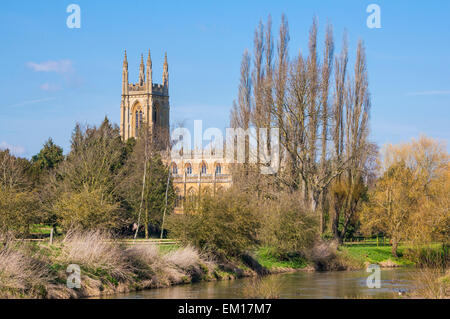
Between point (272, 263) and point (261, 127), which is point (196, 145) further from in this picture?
point (272, 263)

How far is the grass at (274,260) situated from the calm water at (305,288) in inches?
98.5

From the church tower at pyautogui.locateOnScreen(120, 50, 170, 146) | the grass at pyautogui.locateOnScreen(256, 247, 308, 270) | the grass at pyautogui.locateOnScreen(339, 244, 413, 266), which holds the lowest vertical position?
the grass at pyautogui.locateOnScreen(339, 244, 413, 266)

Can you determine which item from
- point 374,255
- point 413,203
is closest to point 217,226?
point 374,255

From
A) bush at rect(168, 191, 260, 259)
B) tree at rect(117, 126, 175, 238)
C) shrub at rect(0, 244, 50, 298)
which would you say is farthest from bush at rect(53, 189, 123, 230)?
tree at rect(117, 126, 175, 238)

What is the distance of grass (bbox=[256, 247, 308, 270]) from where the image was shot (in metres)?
29.8

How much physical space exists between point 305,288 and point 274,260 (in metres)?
8.27

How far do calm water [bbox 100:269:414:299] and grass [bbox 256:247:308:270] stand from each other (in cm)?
250

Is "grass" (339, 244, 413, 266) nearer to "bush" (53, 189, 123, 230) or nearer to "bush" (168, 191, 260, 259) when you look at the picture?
"bush" (168, 191, 260, 259)

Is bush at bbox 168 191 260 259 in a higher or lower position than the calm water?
higher

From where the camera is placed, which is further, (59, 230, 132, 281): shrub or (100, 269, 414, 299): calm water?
(59, 230, 132, 281): shrub

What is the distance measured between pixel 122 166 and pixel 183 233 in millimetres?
14800

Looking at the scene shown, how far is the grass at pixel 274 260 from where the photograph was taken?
2983 cm

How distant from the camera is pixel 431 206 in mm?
30125

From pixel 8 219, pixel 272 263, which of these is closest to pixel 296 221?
pixel 272 263
